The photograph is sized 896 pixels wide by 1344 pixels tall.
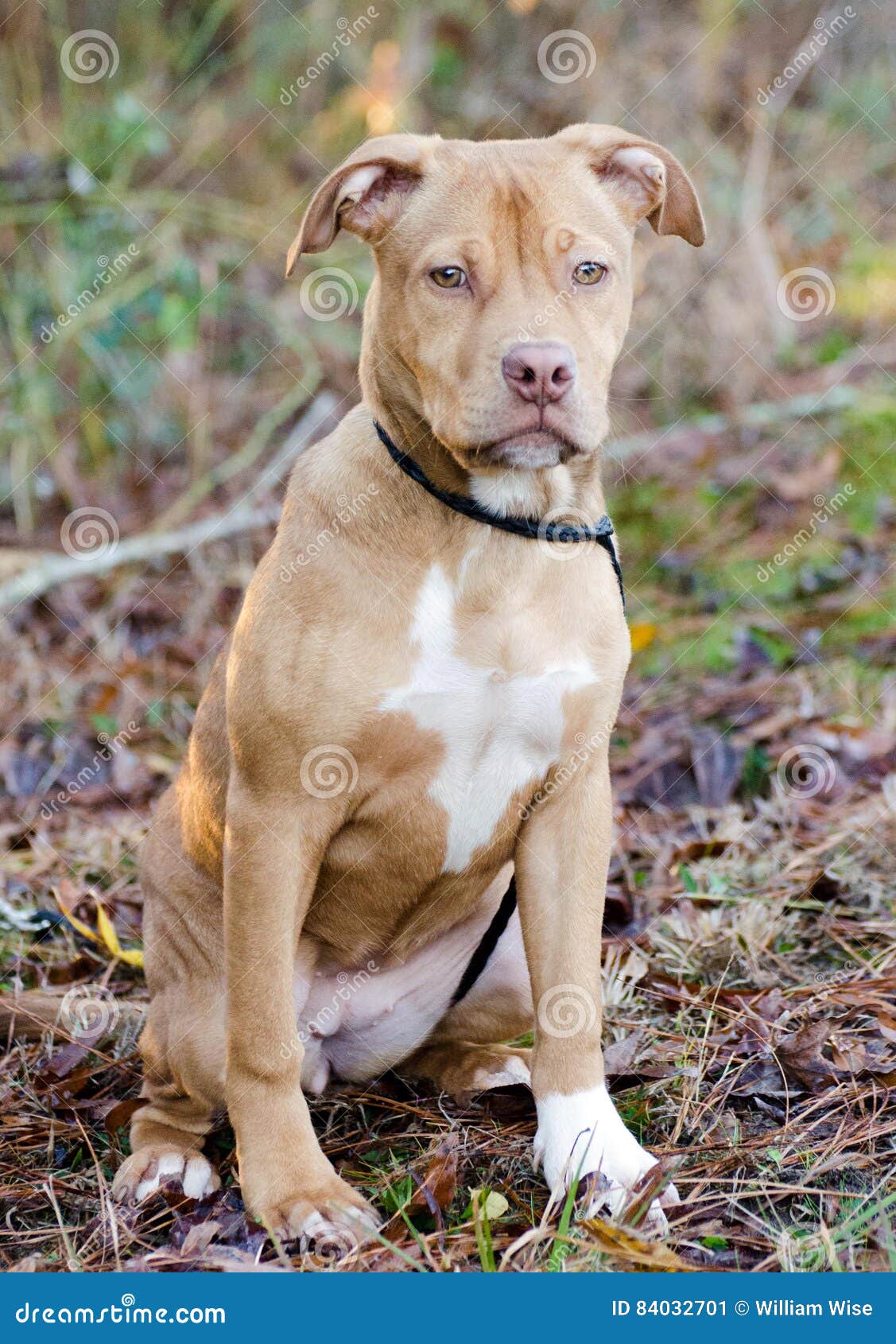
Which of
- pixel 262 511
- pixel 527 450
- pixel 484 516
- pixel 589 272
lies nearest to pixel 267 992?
pixel 484 516

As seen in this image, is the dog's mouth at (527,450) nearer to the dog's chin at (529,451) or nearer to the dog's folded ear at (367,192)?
Answer: the dog's chin at (529,451)

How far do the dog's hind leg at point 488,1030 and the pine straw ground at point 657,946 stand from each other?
91mm

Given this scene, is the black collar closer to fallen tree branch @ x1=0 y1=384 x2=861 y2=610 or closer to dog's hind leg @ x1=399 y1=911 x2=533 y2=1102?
dog's hind leg @ x1=399 y1=911 x2=533 y2=1102

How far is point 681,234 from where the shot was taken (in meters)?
3.57

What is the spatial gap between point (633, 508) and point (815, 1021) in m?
4.02

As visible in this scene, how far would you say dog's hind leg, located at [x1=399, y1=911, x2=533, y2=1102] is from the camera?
3.58 meters

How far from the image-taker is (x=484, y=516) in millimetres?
3090

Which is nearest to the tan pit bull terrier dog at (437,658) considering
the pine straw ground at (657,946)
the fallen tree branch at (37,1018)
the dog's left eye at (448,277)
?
the dog's left eye at (448,277)

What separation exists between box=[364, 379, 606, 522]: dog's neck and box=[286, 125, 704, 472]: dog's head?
2 centimetres

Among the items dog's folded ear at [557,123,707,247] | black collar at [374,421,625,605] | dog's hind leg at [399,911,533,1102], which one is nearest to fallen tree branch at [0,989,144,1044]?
dog's hind leg at [399,911,533,1102]

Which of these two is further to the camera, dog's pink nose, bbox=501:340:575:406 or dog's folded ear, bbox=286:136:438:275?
dog's folded ear, bbox=286:136:438:275

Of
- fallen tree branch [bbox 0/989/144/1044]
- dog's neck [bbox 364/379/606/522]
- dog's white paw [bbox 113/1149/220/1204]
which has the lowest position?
fallen tree branch [bbox 0/989/144/1044]

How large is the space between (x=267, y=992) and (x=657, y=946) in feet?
4.89

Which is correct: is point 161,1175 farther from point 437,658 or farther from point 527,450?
point 527,450
